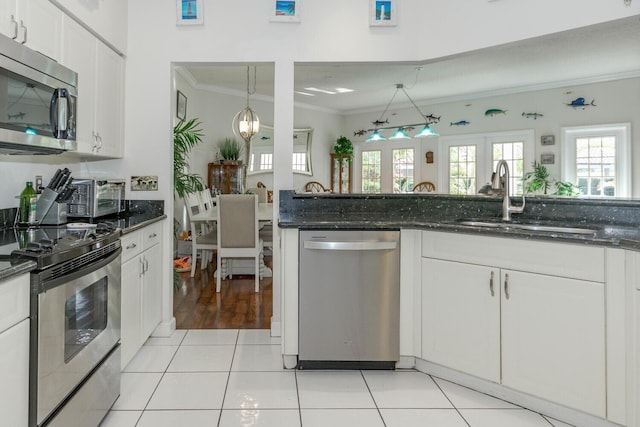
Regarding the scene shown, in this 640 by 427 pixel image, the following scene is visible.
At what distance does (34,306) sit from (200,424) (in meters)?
0.94

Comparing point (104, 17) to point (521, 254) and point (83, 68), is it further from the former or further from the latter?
point (521, 254)

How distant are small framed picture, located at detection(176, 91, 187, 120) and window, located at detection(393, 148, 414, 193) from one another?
449 centimetres

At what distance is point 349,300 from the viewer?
8.07 feet

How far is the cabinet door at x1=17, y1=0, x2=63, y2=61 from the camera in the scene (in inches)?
76.8

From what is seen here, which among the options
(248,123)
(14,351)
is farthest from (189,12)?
(14,351)

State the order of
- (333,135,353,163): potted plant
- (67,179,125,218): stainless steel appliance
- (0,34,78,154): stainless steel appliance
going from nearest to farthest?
(0,34,78,154): stainless steel appliance → (67,179,125,218): stainless steel appliance → (333,135,353,163): potted plant

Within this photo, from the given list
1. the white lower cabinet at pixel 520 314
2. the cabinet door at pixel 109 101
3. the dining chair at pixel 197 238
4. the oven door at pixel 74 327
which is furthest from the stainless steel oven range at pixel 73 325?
the dining chair at pixel 197 238

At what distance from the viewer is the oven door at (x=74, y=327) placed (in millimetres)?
1401

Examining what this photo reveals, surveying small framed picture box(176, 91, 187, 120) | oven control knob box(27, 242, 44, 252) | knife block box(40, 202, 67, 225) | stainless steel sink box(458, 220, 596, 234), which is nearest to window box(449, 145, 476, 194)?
small framed picture box(176, 91, 187, 120)

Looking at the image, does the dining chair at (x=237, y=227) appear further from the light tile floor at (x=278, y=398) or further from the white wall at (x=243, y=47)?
the light tile floor at (x=278, y=398)

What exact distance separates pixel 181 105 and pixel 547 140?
5639mm

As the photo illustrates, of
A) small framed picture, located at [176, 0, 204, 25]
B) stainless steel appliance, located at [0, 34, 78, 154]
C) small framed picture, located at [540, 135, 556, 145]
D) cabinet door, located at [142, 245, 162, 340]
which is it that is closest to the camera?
stainless steel appliance, located at [0, 34, 78, 154]

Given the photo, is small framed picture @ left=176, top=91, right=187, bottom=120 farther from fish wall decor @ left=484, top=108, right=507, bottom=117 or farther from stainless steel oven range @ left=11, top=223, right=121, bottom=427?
fish wall decor @ left=484, top=108, right=507, bottom=117

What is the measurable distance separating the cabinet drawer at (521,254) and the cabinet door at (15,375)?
6.21 feet
